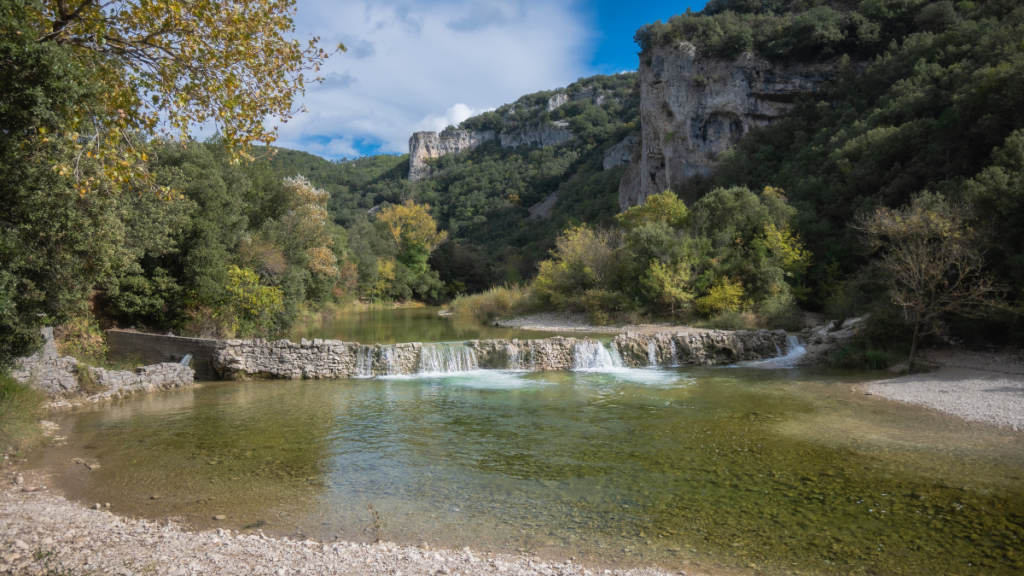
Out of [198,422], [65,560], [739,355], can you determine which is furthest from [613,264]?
[65,560]

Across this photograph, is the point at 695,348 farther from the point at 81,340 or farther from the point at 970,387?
the point at 81,340

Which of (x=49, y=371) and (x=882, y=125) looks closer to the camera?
(x=49, y=371)

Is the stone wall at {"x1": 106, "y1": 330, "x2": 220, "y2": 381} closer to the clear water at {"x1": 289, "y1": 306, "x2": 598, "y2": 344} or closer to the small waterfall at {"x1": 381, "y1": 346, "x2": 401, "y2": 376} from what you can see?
the small waterfall at {"x1": 381, "y1": 346, "x2": 401, "y2": 376}

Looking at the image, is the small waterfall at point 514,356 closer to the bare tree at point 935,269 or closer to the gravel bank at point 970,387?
the gravel bank at point 970,387

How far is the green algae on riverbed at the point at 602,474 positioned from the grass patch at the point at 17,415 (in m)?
0.60

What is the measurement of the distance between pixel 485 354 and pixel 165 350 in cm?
931

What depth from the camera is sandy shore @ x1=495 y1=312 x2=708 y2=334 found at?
955 inches

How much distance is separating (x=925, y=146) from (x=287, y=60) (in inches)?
1096

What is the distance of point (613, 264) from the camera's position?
28.5 meters

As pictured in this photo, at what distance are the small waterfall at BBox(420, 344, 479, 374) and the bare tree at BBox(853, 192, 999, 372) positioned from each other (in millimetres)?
12057

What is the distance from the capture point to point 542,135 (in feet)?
320

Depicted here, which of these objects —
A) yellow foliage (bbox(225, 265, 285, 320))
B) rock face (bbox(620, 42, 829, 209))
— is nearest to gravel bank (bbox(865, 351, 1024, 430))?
yellow foliage (bbox(225, 265, 285, 320))

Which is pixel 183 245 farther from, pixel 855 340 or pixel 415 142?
pixel 415 142

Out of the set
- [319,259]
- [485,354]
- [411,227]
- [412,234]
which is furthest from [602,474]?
[411,227]
